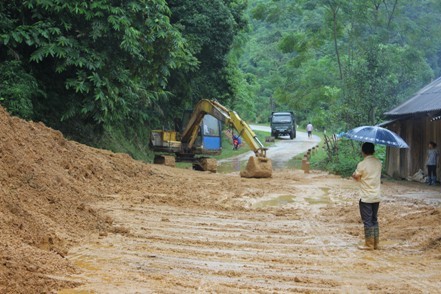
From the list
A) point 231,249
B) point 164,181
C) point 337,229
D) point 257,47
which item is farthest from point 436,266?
point 257,47

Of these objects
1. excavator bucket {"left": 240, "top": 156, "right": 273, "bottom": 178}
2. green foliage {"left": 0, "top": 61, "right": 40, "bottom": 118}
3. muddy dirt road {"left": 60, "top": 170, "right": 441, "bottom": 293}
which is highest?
green foliage {"left": 0, "top": 61, "right": 40, "bottom": 118}

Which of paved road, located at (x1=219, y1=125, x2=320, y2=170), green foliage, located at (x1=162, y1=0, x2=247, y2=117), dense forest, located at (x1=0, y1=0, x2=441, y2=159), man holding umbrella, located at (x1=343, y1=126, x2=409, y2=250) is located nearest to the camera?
man holding umbrella, located at (x1=343, y1=126, x2=409, y2=250)

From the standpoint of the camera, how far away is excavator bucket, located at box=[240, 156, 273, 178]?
2367cm

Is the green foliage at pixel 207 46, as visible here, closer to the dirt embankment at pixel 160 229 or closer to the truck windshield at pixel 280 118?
the dirt embankment at pixel 160 229

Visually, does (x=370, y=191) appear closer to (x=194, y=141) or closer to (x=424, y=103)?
(x=424, y=103)

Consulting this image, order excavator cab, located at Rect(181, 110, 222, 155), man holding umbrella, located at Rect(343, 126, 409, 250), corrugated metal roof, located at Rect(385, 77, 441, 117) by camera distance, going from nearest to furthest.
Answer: man holding umbrella, located at Rect(343, 126, 409, 250) → corrugated metal roof, located at Rect(385, 77, 441, 117) → excavator cab, located at Rect(181, 110, 222, 155)

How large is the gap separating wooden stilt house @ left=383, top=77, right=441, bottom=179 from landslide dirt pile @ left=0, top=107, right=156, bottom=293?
11954 mm

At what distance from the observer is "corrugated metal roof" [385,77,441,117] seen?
21.7 metres

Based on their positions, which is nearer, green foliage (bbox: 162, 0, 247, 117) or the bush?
the bush

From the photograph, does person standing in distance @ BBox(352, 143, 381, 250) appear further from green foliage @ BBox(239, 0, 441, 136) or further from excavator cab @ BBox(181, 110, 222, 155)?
green foliage @ BBox(239, 0, 441, 136)

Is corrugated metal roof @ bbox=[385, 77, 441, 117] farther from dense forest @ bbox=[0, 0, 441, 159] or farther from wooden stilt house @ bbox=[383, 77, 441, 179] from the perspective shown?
dense forest @ bbox=[0, 0, 441, 159]

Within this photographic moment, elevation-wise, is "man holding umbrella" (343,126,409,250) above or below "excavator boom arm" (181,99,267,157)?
below

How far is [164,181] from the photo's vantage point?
18.9 meters

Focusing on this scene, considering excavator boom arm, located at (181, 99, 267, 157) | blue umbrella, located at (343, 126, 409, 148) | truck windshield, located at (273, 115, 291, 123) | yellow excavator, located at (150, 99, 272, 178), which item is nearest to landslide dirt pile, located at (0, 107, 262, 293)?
excavator boom arm, located at (181, 99, 267, 157)
